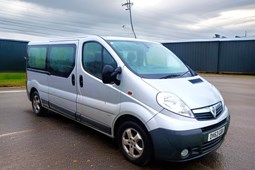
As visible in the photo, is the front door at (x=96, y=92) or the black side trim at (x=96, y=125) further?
the black side trim at (x=96, y=125)

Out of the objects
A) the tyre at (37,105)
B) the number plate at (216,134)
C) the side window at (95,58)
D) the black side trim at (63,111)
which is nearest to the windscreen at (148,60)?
the side window at (95,58)

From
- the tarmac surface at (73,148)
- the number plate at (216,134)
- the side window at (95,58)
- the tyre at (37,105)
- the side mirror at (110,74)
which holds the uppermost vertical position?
the side window at (95,58)

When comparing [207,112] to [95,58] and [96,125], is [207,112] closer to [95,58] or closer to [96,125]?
[96,125]

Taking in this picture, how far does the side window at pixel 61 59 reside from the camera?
493 cm

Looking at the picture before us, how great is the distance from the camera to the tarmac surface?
143 inches

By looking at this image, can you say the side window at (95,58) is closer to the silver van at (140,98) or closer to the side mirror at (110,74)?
the silver van at (140,98)

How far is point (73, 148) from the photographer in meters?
4.28

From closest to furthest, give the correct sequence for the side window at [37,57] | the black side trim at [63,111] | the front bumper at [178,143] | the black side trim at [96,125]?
the front bumper at [178,143] < the black side trim at [96,125] < the black side trim at [63,111] < the side window at [37,57]

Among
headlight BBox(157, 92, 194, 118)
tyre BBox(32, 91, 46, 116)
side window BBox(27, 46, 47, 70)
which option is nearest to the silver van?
headlight BBox(157, 92, 194, 118)

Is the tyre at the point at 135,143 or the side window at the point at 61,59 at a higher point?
the side window at the point at 61,59

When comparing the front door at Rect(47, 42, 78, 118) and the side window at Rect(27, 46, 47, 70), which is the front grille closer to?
the front door at Rect(47, 42, 78, 118)

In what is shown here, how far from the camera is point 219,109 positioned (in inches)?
145

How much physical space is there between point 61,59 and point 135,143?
2646mm

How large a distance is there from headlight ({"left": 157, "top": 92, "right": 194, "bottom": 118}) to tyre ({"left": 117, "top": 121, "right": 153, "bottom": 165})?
480mm
